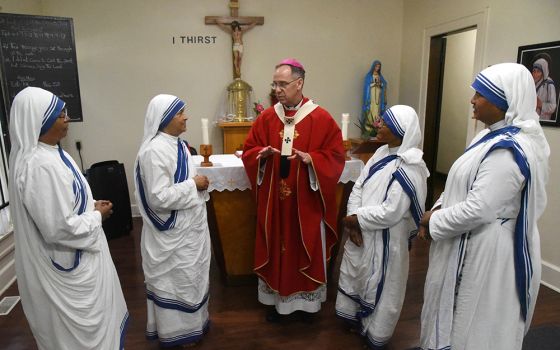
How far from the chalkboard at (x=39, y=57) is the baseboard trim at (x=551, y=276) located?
4.49m

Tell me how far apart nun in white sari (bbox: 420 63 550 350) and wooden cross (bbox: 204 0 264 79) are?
11.6 ft

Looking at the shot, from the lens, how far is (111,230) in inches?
158

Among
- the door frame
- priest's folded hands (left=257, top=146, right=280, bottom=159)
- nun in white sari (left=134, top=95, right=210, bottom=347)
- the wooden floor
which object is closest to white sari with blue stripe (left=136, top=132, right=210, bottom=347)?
A: nun in white sari (left=134, top=95, right=210, bottom=347)

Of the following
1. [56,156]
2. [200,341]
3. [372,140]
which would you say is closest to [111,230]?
[200,341]

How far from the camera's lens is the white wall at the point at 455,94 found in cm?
554

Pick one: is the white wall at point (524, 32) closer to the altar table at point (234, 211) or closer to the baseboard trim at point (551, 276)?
the baseboard trim at point (551, 276)

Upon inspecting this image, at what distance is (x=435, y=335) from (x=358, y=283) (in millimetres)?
589

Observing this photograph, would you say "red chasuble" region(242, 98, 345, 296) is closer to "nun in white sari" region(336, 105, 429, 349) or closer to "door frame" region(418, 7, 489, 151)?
"nun in white sari" region(336, 105, 429, 349)

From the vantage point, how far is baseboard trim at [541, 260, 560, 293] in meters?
2.99

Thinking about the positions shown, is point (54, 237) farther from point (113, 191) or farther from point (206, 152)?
point (113, 191)

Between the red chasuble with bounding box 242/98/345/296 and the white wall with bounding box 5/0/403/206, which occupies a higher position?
the white wall with bounding box 5/0/403/206

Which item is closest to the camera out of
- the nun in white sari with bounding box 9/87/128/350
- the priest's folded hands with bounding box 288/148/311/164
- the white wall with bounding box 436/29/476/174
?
the nun in white sari with bounding box 9/87/128/350

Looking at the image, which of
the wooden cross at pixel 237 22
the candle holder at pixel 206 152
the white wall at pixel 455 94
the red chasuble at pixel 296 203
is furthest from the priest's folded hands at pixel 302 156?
the white wall at pixel 455 94

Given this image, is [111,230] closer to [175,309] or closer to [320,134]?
[175,309]
